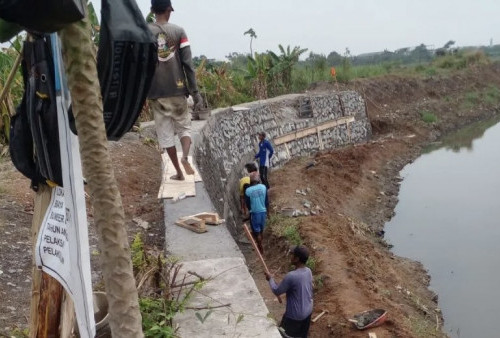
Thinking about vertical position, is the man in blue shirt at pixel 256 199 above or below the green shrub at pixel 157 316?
below

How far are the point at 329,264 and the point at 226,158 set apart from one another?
4.13 metres

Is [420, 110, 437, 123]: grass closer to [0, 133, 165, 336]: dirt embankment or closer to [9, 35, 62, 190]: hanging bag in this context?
[0, 133, 165, 336]: dirt embankment

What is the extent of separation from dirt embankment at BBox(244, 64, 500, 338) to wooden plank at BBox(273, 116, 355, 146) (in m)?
0.74

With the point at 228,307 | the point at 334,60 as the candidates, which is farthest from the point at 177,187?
the point at 334,60

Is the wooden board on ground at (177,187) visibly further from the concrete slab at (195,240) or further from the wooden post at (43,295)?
the wooden post at (43,295)

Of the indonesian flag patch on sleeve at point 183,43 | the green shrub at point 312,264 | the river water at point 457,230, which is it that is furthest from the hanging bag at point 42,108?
the river water at point 457,230

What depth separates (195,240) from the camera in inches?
170

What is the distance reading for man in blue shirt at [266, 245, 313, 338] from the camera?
15.8 feet

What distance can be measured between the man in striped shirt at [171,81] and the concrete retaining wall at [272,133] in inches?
103

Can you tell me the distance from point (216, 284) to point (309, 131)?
1350cm

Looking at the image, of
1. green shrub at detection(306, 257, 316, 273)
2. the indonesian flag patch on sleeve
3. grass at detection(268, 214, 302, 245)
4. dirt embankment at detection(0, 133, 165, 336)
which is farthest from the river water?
the indonesian flag patch on sleeve

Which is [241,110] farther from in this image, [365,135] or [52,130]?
[52,130]

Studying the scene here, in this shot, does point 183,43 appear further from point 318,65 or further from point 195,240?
point 318,65

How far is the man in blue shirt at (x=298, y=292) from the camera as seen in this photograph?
4.82 metres
